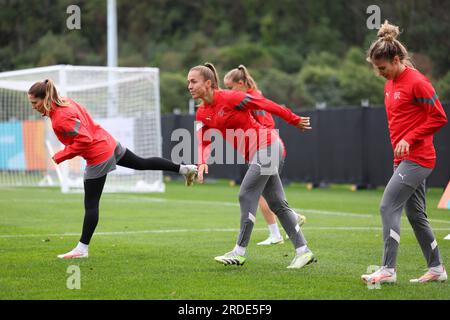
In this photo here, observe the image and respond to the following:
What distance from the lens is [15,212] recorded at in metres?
16.5

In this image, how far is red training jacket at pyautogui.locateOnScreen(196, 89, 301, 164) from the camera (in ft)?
29.7

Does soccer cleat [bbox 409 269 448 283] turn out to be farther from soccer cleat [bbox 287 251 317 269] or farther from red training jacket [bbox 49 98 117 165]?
red training jacket [bbox 49 98 117 165]

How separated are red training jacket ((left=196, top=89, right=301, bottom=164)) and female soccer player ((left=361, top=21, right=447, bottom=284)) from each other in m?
1.24

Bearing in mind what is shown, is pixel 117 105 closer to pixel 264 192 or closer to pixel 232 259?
pixel 264 192

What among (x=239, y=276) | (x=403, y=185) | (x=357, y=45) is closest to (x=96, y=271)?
(x=239, y=276)

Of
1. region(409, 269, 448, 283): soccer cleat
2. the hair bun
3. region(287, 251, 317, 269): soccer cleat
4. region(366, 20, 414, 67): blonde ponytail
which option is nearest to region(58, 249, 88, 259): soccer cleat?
region(287, 251, 317, 269): soccer cleat

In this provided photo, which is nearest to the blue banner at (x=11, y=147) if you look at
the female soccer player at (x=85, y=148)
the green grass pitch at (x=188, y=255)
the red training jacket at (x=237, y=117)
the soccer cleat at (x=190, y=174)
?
the green grass pitch at (x=188, y=255)

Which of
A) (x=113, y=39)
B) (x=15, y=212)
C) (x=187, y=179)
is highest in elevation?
(x=113, y=39)

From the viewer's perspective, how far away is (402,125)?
26.3 feet

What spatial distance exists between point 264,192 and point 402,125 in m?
1.94

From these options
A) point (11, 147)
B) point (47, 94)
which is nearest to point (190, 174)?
point (47, 94)

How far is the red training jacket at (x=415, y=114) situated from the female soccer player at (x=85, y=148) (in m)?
2.96
